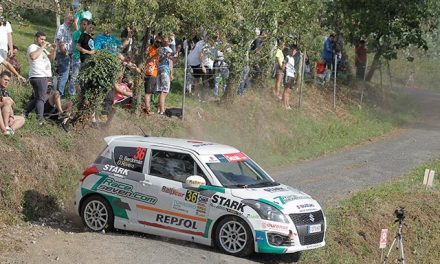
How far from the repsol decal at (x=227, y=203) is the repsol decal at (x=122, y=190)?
1121 millimetres

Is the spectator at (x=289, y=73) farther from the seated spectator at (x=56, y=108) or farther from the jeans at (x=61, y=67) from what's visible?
the seated spectator at (x=56, y=108)

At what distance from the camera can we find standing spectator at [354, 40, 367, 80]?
1359 inches

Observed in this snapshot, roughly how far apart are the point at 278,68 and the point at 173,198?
1310 centimetres

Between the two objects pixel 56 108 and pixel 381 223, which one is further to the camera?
pixel 381 223

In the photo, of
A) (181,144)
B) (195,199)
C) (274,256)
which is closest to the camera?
(195,199)

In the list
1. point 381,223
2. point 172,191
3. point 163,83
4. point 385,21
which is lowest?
point 381,223

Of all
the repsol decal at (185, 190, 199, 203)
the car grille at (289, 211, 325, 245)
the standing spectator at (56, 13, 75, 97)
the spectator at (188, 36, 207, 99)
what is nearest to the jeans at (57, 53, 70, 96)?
the standing spectator at (56, 13, 75, 97)

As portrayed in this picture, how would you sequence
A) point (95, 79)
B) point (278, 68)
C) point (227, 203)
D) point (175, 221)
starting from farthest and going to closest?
point (278, 68) → point (95, 79) → point (175, 221) → point (227, 203)

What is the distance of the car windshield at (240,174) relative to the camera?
14140 millimetres

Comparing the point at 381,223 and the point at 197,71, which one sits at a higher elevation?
the point at 197,71

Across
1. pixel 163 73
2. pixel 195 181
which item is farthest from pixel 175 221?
pixel 163 73

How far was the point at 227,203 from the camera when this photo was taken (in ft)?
44.6

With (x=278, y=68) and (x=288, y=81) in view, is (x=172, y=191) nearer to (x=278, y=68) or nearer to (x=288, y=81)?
(x=288, y=81)

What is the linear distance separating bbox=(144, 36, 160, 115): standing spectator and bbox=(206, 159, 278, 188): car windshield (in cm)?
605
